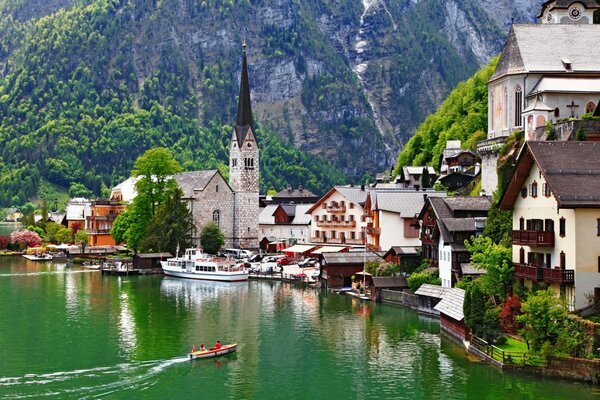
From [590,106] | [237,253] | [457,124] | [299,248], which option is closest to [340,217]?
[299,248]

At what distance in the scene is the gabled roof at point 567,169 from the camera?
47.2m

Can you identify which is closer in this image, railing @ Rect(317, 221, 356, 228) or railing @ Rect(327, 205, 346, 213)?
railing @ Rect(317, 221, 356, 228)

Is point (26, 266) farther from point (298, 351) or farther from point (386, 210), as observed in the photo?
point (298, 351)

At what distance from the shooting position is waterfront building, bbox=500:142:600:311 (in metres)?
Answer: 47.1

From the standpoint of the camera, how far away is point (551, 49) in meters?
77.8

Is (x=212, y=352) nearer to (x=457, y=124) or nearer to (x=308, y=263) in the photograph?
(x=308, y=263)

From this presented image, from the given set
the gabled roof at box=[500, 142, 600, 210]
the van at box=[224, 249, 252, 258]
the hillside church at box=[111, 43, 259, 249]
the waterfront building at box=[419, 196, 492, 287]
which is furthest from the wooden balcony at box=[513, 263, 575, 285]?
the hillside church at box=[111, 43, 259, 249]

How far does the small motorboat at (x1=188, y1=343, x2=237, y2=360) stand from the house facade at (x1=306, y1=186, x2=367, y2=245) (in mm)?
49340

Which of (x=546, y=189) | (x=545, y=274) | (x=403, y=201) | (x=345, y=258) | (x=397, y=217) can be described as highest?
(x=403, y=201)

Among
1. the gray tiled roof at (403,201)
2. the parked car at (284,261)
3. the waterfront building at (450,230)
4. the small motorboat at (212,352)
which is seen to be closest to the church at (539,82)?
the waterfront building at (450,230)

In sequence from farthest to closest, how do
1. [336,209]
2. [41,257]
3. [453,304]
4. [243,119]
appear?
[243,119] < [41,257] < [336,209] < [453,304]

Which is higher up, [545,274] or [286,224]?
[286,224]

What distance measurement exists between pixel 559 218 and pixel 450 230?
66.7 feet

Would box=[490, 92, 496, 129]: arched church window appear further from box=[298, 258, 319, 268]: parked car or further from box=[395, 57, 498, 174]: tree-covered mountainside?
box=[395, 57, 498, 174]: tree-covered mountainside
